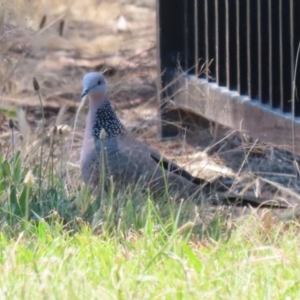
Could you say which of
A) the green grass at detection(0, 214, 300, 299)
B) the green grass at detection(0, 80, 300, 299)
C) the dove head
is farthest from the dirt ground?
the green grass at detection(0, 214, 300, 299)

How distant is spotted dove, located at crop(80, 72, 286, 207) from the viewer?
187 inches

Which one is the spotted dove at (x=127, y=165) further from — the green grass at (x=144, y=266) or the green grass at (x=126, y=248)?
the green grass at (x=144, y=266)

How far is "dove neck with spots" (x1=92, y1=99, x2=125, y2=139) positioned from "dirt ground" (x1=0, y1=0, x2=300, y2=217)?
217mm

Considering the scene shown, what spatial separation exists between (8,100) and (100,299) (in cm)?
426

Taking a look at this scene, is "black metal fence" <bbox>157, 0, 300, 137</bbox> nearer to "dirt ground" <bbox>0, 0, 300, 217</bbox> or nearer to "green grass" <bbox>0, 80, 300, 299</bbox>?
"dirt ground" <bbox>0, 0, 300, 217</bbox>

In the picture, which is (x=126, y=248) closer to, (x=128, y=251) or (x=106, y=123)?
(x=128, y=251)

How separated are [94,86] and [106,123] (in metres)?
0.23

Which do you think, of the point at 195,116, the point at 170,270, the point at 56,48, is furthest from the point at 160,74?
the point at 170,270

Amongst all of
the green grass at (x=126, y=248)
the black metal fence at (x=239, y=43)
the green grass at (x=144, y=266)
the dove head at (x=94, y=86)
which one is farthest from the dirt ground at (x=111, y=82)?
the green grass at (x=144, y=266)

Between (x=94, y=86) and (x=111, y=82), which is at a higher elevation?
(x=94, y=86)

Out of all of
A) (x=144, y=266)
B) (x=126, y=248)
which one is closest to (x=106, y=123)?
(x=126, y=248)

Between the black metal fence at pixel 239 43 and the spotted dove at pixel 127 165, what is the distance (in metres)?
0.62

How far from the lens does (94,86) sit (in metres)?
5.58

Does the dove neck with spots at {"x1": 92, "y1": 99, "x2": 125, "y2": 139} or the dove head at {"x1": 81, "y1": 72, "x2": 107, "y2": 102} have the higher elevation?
the dove head at {"x1": 81, "y1": 72, "x2": 107, "y2": 102}
